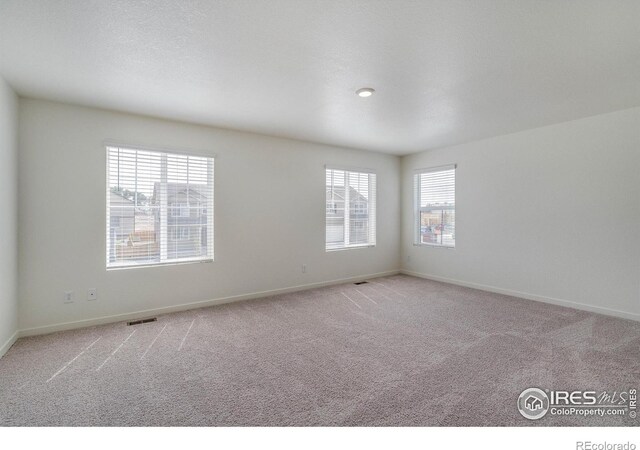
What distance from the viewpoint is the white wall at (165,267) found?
3184 mm

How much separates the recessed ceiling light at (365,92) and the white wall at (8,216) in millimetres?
3227

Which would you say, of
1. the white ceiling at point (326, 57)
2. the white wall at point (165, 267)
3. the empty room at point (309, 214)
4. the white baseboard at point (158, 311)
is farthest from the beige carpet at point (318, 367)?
the white ceiling at point (326, 57)

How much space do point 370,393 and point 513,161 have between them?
4167 millimetres

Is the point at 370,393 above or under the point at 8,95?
under

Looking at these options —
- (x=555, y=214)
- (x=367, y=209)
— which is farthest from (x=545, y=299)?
(x=367, y=209)

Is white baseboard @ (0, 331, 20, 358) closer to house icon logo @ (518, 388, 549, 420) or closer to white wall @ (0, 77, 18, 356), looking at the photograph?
white wall @ (0, 77, 18, 356)

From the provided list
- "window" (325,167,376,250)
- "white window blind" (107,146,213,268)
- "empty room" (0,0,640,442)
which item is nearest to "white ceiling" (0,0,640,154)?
"empty room" (0,0,640,442)

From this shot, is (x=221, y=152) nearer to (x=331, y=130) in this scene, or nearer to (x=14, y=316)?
(x=331, y=130)

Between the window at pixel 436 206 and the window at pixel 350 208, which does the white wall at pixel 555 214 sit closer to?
the window at pixel 436 206

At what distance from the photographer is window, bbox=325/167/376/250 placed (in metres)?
5.42

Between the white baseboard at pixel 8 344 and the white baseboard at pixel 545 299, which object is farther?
the white baseboard at pixel 545 299

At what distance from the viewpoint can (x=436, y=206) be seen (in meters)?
5.77

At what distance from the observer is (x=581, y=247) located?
395 cm

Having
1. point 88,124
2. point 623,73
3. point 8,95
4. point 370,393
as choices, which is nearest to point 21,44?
point 8,95
